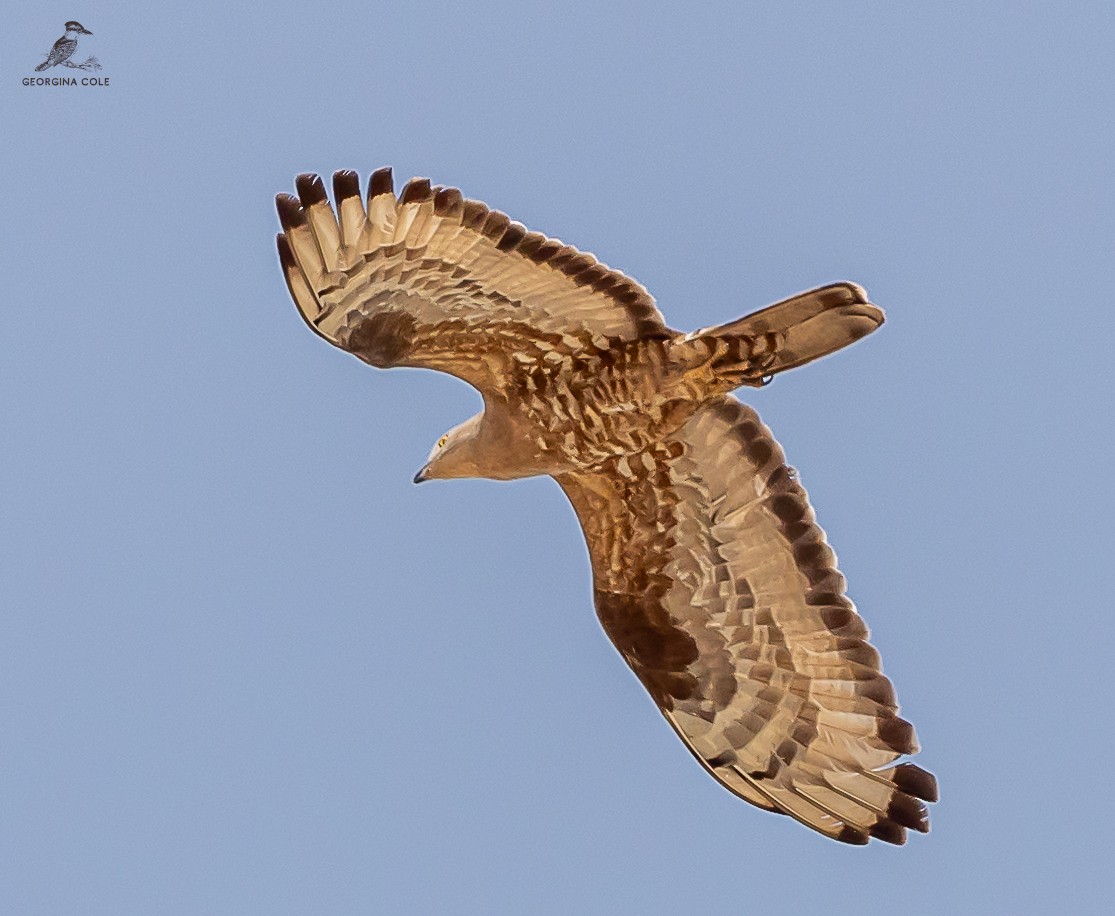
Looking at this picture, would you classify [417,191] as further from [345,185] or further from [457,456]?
[457,456]

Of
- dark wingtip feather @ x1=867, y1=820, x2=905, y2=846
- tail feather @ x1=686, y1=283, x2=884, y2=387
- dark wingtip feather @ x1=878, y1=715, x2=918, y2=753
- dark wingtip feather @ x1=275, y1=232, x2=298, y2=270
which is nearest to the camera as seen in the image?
tail feather @ x1=686, y1=283, x2=884, y2=387

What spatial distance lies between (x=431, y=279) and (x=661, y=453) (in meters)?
2.01

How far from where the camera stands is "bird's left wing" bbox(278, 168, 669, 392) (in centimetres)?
983

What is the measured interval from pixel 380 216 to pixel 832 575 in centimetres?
356

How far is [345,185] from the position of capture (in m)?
9.83

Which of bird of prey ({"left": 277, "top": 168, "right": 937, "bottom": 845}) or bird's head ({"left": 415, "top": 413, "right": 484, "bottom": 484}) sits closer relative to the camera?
bird of prey ({"left": 277, "top": 168, "right": 937, "bottom": 845})

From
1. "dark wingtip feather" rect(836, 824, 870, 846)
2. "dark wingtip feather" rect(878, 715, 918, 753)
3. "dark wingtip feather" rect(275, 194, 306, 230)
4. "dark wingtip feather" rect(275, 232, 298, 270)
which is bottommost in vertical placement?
"dark wingtip feather" rect(836, 824, 870, 846)

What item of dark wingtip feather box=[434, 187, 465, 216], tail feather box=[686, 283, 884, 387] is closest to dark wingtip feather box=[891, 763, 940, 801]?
tail feather box=[686, 283, 884, 387]

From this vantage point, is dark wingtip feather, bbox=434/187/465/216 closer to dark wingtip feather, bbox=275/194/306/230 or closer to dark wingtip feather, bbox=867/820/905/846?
dark wingtip feather, bbox=275/194/306/230

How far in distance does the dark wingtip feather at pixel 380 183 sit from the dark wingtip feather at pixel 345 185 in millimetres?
76

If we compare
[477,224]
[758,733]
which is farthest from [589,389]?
[758,733]

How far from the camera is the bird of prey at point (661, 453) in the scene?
9.86 metres

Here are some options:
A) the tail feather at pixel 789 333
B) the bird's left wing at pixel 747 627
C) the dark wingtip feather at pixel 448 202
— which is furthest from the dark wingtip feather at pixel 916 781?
the dark wingtip feather at pixel 448 202

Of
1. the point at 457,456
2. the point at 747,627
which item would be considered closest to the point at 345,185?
the point at 457,456
